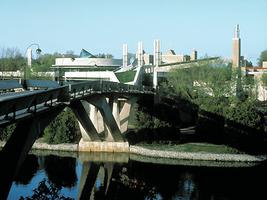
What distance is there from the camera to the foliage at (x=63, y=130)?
2149 inches

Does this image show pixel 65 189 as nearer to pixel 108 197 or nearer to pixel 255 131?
pixel 108 197

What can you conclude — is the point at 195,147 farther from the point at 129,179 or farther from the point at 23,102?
the point at 23,102

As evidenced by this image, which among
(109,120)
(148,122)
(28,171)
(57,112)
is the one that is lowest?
(28,171)

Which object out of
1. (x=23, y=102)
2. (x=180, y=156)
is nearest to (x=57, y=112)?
(x=23, y=102)

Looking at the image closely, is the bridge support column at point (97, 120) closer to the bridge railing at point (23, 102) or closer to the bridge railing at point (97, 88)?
the bridge railing at point (97, 88)

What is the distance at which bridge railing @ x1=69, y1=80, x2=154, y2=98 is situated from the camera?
35.6 meters

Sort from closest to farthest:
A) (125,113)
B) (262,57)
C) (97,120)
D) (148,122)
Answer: (97,120) → (148,122) → (125,113) → (262,57)

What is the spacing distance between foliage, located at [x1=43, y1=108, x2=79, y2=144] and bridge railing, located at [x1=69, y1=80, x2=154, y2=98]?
21.3ft

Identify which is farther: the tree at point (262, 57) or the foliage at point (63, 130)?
the tree at point (262, 57)

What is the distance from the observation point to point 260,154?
51.0 meters

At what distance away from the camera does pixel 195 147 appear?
53.3 m

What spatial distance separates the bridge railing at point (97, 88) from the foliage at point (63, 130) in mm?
6492

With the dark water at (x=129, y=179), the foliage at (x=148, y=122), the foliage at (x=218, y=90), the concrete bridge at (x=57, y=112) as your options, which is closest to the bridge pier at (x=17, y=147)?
the concrete bridge at (x=57, y=112)

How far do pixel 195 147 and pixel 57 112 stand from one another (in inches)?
1068
